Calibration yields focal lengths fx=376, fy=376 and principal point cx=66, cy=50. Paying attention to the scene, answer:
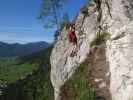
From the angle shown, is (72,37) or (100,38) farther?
(72,37)

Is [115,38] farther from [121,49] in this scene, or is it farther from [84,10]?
[84,10]

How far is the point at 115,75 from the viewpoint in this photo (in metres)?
25.8

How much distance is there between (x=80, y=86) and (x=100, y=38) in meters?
4.58

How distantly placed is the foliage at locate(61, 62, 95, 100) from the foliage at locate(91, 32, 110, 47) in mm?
2031

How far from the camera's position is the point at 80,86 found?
32125 mm

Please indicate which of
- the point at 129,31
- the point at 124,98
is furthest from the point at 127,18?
the point at 124,98

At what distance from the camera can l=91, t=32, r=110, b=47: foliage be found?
95.2 feet

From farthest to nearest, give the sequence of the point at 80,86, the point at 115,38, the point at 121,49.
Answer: the point at 80,86 < the point at 115,38 < the point at 121,49

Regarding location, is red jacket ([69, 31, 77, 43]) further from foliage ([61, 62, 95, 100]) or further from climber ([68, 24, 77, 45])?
foliage ([61, 62, 95, 100])

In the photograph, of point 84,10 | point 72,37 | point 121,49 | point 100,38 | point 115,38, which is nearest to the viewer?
point 121,49

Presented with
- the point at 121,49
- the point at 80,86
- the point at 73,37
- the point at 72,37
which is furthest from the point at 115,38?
the point at 72,37

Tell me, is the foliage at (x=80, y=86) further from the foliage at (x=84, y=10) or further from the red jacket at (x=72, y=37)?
the foliage at (x=84, y=10)

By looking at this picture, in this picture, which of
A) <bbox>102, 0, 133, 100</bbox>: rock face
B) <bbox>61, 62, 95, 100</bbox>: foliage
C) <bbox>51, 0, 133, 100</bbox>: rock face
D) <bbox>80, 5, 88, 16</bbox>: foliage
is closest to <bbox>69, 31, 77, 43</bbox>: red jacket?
<bbox>51, 0, 133, 100</bbox>: rock face

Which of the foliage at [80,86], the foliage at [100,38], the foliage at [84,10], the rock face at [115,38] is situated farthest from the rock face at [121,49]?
the foliage at [84,10]
